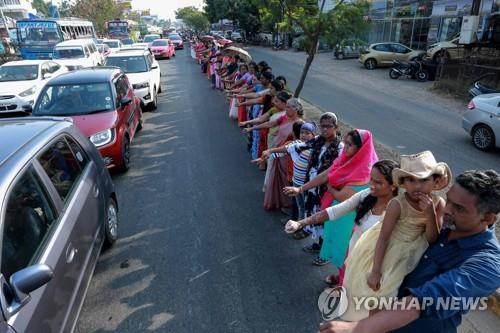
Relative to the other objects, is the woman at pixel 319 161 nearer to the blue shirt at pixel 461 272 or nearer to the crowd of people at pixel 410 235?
the crowd of people at pixel 410 235

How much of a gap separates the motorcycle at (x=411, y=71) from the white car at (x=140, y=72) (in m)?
12.0

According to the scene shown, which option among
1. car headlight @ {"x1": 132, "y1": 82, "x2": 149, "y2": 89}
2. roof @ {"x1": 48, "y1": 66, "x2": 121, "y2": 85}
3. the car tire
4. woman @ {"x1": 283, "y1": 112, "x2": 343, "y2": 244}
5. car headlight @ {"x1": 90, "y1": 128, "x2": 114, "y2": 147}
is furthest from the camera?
the car tire

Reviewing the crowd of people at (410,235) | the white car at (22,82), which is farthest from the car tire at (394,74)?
the crowd of people at (410,235)

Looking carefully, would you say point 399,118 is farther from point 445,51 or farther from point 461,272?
point 461,272

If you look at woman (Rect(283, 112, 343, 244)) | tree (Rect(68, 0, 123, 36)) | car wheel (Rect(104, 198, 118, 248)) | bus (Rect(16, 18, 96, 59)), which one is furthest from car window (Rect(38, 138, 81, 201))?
tree (Rect(68, 0, 123, 36))

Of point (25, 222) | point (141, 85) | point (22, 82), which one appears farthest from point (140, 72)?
point (25, 222)

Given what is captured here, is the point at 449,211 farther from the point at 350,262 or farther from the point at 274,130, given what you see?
the point at 274,130

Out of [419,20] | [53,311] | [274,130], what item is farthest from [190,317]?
[419,20]

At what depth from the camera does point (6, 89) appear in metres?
9.81

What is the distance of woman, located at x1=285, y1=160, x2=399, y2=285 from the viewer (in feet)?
7.93

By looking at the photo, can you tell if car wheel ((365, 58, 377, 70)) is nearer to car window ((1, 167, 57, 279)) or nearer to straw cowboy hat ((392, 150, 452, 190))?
straw cowboy hat ((392, 150, 452, 190))

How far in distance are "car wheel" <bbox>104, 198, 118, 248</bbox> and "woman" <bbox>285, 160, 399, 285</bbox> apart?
226 cm

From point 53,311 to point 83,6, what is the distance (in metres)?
47.1

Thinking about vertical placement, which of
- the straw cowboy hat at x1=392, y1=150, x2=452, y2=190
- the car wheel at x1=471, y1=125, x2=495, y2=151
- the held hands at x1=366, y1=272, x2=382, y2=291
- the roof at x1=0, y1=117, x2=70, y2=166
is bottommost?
the car wheel at x1=471, y1=125, x2=495, y2=151
